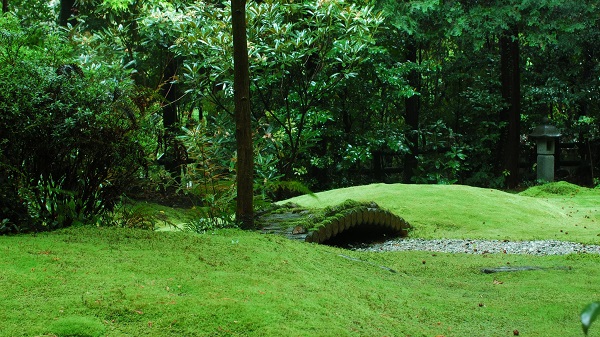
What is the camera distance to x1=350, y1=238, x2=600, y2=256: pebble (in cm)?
758

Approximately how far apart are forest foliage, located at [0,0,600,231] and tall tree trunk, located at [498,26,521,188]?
0.04 metres

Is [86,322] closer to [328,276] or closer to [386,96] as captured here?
[328,276]

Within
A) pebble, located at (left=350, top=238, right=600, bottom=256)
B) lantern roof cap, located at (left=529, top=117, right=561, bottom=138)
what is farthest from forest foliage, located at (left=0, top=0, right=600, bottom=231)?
pebble, located at (left=350, top=238, right=600, bottom=256)

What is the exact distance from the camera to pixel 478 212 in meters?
10.2

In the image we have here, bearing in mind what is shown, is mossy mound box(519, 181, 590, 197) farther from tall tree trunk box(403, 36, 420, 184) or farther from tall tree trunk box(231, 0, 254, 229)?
tall tree trunk box(231, 0, 254, 229)

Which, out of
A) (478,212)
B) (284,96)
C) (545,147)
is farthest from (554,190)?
(284,96)

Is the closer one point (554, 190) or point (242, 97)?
point (242, 97)

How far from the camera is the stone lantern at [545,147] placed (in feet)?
50.6

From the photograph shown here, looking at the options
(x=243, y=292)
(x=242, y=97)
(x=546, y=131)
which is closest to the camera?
(x=243, y=292)

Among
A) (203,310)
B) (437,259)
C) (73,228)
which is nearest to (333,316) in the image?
(203,310)

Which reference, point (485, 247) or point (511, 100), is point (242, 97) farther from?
point (511, 100)

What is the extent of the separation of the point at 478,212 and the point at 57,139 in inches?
294

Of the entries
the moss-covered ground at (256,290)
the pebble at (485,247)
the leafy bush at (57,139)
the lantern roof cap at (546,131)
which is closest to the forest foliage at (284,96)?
the leafy bush at (57,139)

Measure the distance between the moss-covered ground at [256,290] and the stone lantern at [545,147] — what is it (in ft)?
30.9
